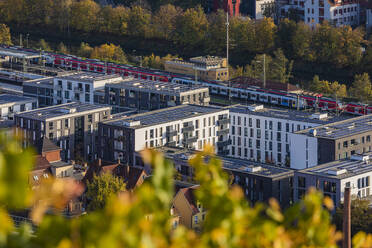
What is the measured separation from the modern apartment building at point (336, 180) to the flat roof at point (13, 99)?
15.8m

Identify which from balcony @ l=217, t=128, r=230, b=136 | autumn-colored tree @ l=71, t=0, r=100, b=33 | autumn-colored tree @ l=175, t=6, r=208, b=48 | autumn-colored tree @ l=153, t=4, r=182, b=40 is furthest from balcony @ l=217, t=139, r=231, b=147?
autumn-colored tree @ l=71, t=0, r=100, b=33

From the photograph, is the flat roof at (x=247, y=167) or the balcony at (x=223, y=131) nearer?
the flat roof at (x=247, y=167)

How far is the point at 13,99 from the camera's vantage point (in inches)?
1544

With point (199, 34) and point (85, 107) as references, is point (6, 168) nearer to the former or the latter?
point (85, 107)

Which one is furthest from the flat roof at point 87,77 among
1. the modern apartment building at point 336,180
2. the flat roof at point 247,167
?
the modern apartment building at point 336,180

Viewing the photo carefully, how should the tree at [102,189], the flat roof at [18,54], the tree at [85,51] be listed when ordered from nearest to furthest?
the tree at [102,189] → the flat roof at [18,54] → the tree at [85,51]

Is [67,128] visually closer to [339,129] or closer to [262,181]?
[339,129]

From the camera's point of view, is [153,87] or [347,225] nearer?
[347,225]

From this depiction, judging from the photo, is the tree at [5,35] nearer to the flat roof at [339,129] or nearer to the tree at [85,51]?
the tree at [85,51]

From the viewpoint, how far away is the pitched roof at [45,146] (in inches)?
1225

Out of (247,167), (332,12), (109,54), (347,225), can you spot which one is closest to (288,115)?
(247,167)

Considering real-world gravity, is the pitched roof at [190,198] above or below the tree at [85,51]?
below

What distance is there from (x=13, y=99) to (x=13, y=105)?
2.84ft

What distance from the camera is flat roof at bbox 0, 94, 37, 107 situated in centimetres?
3847
